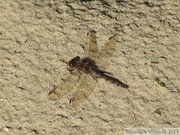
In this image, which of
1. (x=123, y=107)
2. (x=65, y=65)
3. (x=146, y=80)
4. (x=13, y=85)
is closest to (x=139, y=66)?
(x=146, y=80)

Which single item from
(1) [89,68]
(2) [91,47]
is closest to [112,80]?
(1) [89,68]

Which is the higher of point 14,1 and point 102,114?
point 14,1

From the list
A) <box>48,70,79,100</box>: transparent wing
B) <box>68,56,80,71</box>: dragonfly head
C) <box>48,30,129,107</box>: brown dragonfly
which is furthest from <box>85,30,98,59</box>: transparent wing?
<box>48,70,79,100</box>: transparent wing

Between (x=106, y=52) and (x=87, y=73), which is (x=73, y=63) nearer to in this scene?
(x=87, y=73)

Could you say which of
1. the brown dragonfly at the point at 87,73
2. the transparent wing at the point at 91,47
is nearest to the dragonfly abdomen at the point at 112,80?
the brown dragonfly at the point at 87,73

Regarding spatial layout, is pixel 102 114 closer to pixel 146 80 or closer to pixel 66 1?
pixel 146 80

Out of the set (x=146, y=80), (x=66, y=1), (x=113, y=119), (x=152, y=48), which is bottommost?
(x=113, y=119)
